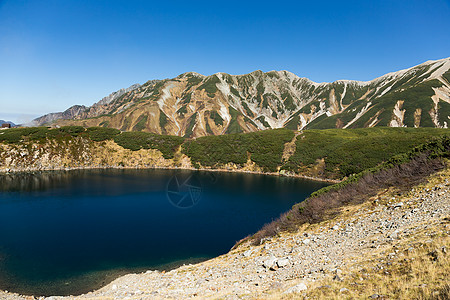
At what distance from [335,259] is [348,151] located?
7979 centimetres

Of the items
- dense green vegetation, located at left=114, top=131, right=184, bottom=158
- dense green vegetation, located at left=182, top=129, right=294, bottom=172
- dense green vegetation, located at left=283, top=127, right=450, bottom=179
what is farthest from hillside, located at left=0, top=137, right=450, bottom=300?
dense green vegetation, located at left=114, top=131, right=184, bottom=158

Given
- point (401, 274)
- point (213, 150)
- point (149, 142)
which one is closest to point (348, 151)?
point (213, 150)

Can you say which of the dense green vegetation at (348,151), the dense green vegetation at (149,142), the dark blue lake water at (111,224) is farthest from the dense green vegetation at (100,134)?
the dense green vegetation at (348,151)

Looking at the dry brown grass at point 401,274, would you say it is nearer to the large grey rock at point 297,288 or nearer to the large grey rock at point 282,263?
Answer: the large grey rock at point 297,288

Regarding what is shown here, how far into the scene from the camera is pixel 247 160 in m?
98.7

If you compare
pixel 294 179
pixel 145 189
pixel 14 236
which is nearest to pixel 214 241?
pixel 14 236

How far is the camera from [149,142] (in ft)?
355

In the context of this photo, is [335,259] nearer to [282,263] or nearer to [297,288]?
A: [282,263]

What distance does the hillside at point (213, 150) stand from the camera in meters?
81.1

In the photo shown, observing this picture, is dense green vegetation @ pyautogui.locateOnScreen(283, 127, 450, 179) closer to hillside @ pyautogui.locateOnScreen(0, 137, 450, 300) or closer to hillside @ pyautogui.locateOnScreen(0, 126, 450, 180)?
hillside @ pyautogui.locateOnScreen(0, 126, 450, 180)

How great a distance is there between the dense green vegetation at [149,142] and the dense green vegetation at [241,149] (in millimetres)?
5583

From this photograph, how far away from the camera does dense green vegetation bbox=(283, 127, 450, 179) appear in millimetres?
76875

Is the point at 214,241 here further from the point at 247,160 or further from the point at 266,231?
the point at 247,160

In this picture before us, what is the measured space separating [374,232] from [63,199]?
2205 inches
